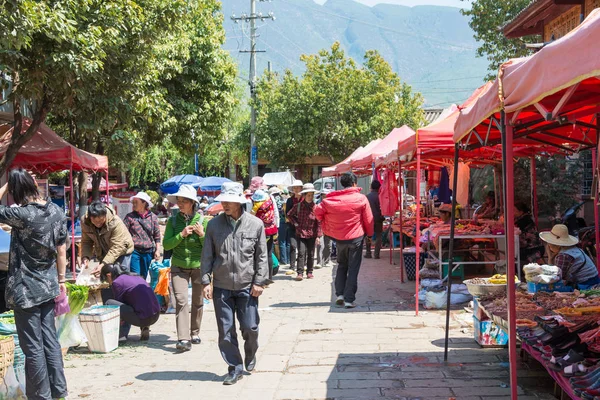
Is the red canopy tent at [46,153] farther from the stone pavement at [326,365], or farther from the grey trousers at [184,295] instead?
the grey trousers at [184,295]

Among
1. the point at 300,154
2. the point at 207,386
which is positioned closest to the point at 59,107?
the point at 207,386

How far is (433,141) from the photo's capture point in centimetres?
957

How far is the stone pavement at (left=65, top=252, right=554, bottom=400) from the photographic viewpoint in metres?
6.08


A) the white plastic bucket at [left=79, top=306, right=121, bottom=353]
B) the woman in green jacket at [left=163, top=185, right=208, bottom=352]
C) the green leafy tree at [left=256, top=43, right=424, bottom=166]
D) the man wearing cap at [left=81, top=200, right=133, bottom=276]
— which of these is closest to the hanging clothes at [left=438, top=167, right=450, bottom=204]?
the woman in green jacket at [left=163, top=185, right=208, bottom=352]

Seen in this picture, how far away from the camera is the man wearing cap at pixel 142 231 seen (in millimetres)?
9867

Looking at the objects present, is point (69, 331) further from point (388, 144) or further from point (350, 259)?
point (388, 144)

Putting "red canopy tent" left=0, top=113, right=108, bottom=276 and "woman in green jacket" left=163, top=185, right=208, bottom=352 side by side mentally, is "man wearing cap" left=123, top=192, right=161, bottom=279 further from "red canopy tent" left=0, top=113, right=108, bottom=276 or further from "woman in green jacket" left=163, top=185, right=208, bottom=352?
"red canopy tent" left=0, top=113, right=108, bottom=276

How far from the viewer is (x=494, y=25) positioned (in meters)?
21.3

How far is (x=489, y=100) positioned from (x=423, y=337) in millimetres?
3919

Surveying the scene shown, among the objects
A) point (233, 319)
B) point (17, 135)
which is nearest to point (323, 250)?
point (17, 135)

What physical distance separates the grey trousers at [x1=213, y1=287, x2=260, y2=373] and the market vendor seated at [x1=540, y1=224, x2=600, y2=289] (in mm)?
3628

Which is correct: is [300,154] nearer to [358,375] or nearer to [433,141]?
[433,141]

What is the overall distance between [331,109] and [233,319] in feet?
96.8

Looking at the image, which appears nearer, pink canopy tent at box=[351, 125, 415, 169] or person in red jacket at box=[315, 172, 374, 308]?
person in red jacket at box=[315, 172, 374, 308]
